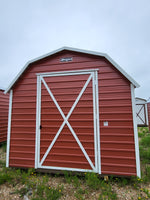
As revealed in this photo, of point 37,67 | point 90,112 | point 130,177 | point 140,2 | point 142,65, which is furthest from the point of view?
point 142,65

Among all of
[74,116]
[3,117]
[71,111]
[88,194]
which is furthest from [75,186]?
[3,117]

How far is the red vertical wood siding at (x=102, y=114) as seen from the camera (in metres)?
2.93

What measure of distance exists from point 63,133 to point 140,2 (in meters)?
9.77

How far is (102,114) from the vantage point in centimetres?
313

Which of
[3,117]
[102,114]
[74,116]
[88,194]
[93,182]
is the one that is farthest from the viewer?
[3,117]

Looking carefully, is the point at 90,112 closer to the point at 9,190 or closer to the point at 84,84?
the point at 84,84

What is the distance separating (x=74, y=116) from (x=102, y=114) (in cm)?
83

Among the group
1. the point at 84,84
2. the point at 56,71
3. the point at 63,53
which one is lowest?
the point at 84,84

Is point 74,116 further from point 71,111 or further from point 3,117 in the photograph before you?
point 3,117

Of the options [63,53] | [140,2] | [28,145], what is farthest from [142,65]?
[28,145]

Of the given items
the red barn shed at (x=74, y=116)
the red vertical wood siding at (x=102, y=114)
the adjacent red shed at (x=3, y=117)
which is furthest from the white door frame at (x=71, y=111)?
the adjacent red shed at (x=3, y=117)

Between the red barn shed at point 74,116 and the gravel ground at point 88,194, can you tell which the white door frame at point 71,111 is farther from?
the gravel ground at point 88,194

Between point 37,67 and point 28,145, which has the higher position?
point 37,67

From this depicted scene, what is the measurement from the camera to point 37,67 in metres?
3.70
